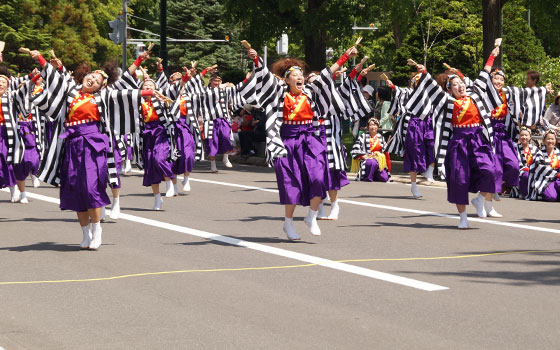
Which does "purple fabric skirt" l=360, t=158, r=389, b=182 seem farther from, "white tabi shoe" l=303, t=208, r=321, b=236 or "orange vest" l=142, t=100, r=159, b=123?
"white tabi shoe" l=303, t=208, r=321, b=236

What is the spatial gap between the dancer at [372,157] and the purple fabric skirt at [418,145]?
1919 mm

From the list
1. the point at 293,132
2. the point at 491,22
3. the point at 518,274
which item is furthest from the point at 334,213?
the point at 491,22

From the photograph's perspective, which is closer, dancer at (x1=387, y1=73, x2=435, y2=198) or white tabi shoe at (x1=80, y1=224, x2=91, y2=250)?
white tabi shoe at (x1=80, y1=224, x2=91, y2=250)

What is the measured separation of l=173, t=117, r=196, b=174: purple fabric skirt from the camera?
16.2 meters

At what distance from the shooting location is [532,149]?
16.7 m

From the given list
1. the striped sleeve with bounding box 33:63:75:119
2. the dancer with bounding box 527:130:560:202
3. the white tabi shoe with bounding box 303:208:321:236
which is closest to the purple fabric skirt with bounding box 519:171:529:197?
the dancer with bounding box 527:130:560:202

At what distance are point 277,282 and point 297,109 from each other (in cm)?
281

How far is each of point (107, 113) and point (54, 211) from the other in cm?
402

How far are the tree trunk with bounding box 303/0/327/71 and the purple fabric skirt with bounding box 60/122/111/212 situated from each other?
599 inches

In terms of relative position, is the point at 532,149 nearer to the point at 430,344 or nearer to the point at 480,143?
the point at 480,143

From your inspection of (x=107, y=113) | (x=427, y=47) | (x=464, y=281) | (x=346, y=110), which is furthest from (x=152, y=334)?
(x=427, y=47)

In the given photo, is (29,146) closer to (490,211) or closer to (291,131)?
(291,131)

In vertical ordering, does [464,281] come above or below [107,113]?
below

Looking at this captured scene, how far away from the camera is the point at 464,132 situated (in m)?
12.2
